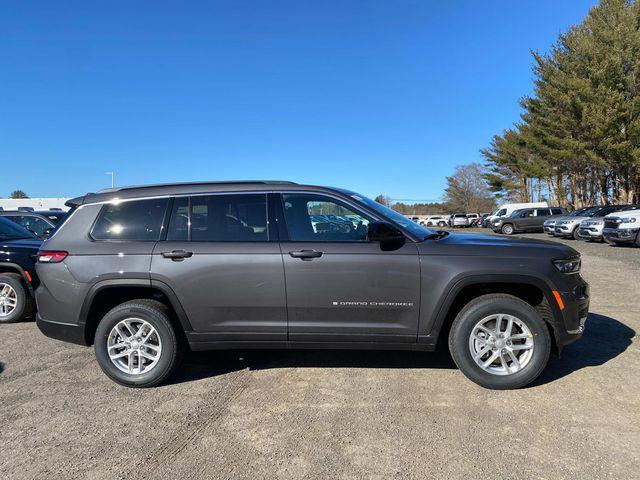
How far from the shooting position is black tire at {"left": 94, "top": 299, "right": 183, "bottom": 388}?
3742mm

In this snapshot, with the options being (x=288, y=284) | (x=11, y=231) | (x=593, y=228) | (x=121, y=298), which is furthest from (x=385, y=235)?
(x=593, y=228)

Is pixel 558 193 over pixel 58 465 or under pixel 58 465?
over

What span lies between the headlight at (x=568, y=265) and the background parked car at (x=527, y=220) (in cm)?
2662

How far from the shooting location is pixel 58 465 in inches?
104

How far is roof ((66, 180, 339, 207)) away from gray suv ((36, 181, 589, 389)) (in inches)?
0.7

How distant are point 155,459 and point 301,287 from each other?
1.64 meters

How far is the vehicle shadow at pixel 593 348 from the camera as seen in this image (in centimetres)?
398

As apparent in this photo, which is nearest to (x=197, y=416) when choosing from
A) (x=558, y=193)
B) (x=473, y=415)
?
(x=473, y=415)

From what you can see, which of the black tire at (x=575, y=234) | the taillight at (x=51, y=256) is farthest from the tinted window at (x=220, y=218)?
the black tire at (x=575, y=234)

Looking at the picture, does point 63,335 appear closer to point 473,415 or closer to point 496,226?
point 473,415

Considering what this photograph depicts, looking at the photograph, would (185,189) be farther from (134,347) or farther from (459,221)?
(459,221)

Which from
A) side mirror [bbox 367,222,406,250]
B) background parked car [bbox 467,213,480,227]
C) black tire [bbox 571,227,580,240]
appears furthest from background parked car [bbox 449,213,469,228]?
side mirror [bbox 367,222,406,250]

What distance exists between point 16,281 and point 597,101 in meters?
32.3

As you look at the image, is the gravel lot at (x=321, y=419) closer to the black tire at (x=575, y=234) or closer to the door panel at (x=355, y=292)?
the door panel at (x=355, y=292)
